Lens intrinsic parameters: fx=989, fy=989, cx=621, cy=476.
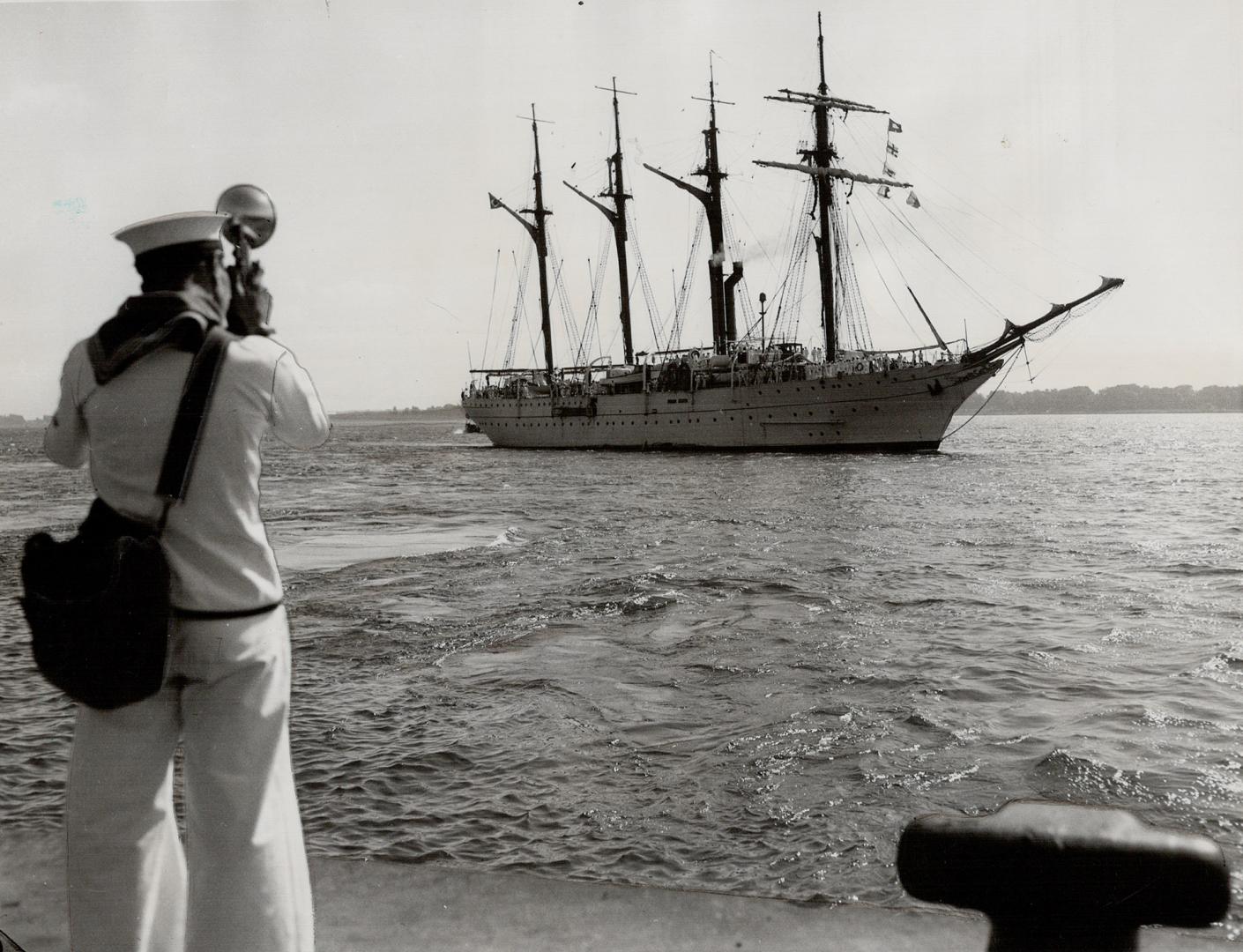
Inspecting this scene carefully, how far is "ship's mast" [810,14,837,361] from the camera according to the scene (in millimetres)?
47281

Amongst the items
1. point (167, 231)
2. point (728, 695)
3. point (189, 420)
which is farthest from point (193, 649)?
point (728, 695)

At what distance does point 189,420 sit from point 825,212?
49.4 m

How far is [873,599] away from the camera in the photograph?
11297 mm

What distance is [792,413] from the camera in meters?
48.9

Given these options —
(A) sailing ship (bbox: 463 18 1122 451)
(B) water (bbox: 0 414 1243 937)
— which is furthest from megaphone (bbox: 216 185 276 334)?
(A) sailing ship (bbox: 463 18 1122 451)

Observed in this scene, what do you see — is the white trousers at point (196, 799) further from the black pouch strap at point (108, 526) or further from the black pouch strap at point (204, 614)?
the black pouch strap at point (108, 526)

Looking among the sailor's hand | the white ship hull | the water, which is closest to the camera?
the sailor's hand

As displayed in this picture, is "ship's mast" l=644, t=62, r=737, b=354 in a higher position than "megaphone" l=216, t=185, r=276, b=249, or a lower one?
higher

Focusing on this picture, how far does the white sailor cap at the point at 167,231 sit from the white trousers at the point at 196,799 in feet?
2.44

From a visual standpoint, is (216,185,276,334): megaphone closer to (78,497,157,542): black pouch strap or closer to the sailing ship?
(78,497,157,542): black pouch strap

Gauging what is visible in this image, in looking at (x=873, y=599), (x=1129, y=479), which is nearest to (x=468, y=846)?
(x=873, y=599)

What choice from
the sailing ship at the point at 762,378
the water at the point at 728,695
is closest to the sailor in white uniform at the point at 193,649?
the water at the point at 728,695

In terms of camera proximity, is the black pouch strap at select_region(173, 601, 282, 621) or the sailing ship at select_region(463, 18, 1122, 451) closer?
the black pouch strap at select_region(173, 601, 282, 621)

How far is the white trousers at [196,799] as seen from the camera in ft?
6.22
